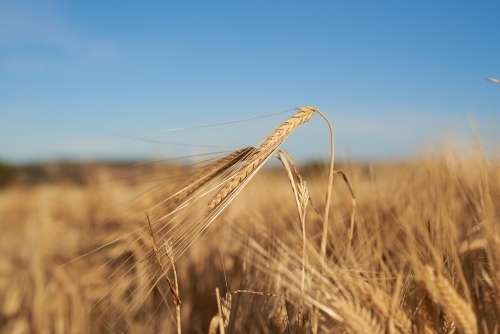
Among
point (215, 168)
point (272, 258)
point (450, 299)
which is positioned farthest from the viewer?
point (215, 168)

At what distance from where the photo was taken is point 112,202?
12.6 ft

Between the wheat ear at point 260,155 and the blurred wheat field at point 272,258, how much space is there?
0.08 metres

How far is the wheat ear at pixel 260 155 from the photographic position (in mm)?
940

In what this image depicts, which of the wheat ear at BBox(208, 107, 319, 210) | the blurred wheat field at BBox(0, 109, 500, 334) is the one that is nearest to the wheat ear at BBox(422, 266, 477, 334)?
the blurred wheat field at BBox(0, 109, 500, 334)

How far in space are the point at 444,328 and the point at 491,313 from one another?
13cm

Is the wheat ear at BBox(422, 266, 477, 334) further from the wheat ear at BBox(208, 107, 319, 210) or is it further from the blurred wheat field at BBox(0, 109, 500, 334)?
the wheat ear at BBox(208, 107, 319, 210)

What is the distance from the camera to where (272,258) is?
0.94 metres

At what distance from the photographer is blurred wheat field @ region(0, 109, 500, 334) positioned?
89cm

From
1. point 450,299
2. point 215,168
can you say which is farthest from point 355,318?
point 215,168

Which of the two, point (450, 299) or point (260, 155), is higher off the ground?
point (260, 155)

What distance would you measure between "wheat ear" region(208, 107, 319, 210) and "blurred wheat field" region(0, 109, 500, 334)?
3.2 inches

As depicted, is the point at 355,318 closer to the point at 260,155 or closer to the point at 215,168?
the point at 260,155

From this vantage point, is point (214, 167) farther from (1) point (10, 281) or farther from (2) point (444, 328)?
(1) point (10, 281)

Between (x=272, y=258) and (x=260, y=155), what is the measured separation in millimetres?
230
